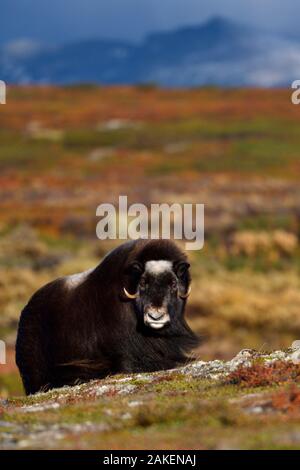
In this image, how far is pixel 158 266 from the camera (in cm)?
1116

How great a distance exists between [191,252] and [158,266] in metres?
26.7

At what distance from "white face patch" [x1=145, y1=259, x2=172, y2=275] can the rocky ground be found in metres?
1.54

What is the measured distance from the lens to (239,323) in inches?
1131

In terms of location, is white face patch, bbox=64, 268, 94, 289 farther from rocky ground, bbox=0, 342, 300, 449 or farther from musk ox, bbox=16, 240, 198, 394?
rocky ground, bbox=0, 342, 300, 449

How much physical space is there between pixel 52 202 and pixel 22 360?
42900 millimetres

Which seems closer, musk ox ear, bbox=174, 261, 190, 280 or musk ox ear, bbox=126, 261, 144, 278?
musk ox ear, bbox=126, 261, 144, 278

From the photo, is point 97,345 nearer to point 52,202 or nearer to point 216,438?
point 216,438

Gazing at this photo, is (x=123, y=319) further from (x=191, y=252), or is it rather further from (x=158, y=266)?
(x=191, y=252)

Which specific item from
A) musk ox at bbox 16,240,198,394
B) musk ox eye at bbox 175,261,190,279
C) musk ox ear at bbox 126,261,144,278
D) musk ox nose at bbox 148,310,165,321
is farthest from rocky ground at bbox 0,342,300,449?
musk ox eye at bbox 175,261,190,279

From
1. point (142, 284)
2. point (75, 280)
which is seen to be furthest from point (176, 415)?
point (75, 280)

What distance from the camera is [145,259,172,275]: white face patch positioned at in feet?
36.5

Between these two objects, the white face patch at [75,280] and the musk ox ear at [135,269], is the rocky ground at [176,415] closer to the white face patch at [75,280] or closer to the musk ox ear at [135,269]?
the musk ox ear at [135,269]

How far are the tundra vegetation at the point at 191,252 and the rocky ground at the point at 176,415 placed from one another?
0.7 inches
